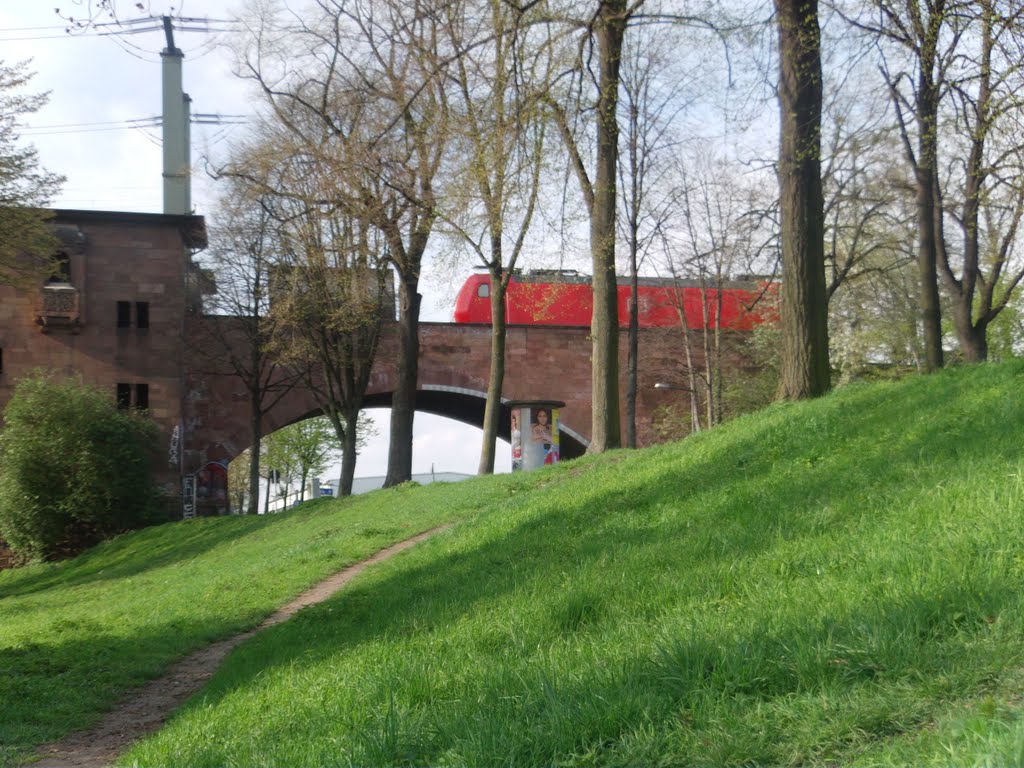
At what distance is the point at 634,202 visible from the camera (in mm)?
28500

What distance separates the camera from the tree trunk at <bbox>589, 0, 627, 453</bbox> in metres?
19.2

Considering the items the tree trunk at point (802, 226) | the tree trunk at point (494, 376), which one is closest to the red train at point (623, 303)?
the tree trunk at point (494, 376)

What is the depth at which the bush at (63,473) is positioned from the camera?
3222 centimetres

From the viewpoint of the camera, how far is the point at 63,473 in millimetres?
32500

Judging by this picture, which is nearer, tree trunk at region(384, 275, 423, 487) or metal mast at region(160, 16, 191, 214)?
tree trunk at region(384, 275, 423, 487)

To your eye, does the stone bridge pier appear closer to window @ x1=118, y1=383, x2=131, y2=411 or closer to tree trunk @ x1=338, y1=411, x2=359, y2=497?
window @ x1=118, y1=383, x2=131, y2=411

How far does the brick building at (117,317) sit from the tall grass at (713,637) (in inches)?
1089

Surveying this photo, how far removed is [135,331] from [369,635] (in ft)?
101

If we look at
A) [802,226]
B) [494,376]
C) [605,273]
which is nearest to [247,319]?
[494,376]

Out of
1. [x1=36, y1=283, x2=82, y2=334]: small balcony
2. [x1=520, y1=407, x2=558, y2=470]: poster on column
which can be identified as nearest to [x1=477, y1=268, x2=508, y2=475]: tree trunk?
[x1=520, y1=407, x2=558, y2=470]: poster on column

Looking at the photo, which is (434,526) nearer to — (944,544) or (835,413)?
(835,413)

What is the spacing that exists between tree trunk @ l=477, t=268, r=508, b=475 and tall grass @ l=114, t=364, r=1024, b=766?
47.6 ft

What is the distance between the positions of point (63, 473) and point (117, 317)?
259 inches

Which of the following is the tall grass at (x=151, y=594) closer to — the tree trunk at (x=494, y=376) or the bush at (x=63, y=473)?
the bush at (x=63, y=473)
